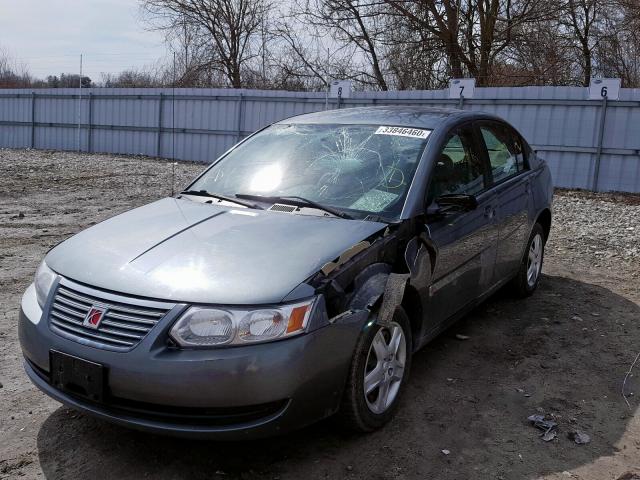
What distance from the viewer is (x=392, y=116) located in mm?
4340

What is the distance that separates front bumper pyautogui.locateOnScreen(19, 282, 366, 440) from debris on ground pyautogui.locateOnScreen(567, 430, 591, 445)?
136 centimetres

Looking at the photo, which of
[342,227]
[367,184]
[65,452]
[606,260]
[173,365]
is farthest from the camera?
[606,260]

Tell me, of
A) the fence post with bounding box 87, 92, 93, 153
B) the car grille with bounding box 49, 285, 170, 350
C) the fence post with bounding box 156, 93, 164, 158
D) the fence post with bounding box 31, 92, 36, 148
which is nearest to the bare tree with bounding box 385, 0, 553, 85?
the fence post with bounding box 156, 93, 164, 158

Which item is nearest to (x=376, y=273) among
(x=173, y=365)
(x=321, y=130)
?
(x=173, y=365)

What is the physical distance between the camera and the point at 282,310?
2.65m

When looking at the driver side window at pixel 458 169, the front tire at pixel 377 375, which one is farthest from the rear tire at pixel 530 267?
the front tire at pixel 377 375

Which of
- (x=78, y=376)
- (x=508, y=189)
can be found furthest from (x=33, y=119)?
(x=78, y=376)

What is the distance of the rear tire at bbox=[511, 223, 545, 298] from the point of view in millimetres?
5418

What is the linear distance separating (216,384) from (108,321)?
547 mm

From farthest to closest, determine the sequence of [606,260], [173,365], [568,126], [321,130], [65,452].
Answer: [568,126] → [606,260] → [321,130] → [65,452] → [173,365]

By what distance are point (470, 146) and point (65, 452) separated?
3127 millimetres

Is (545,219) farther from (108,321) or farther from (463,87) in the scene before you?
(463,87)

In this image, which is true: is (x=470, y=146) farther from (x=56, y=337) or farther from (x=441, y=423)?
(x=56, y=337)

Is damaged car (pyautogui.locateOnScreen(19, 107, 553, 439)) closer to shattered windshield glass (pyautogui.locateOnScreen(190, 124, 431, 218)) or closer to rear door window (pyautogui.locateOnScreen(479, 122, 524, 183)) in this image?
shattered windshield glass (pyautogui.locateOnScreen(190, 124, 431, 218))
